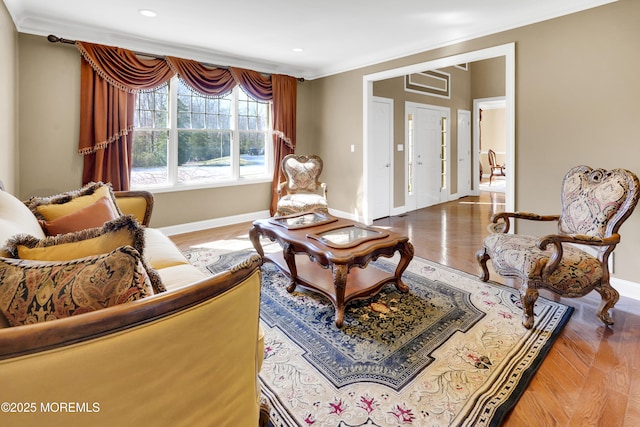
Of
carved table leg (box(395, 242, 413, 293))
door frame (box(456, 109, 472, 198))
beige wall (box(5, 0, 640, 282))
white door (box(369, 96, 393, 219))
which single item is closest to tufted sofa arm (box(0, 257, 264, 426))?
carved table leg (box(395, 242, 413, 293))

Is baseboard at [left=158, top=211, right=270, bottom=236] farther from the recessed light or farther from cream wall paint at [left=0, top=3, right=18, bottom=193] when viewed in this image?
the recessed light

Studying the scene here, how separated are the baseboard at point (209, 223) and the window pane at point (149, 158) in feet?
2.14

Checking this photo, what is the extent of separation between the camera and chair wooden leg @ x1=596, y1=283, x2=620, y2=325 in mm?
2297

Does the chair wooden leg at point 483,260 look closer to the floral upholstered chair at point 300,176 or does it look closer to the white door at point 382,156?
the floral upholstered chair at point 300,176

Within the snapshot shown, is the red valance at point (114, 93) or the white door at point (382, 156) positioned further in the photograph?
the white door at point (382, 156)

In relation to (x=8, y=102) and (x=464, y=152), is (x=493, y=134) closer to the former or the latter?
(x=464, y=152)

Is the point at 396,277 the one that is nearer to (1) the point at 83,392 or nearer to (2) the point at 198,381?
(2) the point at 198,381

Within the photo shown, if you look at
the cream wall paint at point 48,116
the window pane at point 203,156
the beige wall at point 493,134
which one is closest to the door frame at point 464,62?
the window pane at point 203,156

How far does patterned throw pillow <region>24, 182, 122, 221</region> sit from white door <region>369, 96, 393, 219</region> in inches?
152

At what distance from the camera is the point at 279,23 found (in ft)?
12.0

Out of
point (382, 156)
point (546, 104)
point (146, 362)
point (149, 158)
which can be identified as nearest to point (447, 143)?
point (382, 156)

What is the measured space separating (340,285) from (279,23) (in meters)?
2.88

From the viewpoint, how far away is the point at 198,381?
897 mm

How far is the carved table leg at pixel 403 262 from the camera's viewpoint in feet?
8.67
